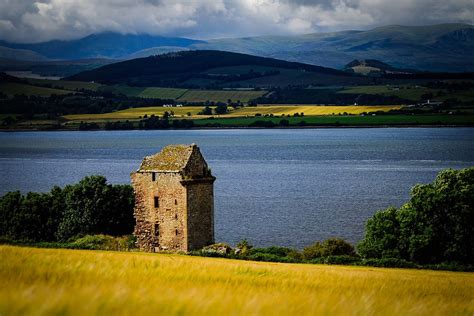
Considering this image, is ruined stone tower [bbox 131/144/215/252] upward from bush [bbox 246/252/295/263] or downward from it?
upward

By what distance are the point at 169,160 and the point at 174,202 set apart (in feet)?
8.01

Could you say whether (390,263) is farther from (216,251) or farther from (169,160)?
(169,160)

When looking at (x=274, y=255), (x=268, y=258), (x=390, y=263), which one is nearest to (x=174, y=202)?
(x=274, y=255)

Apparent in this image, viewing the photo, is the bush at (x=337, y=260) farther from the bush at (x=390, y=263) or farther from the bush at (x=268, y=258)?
the bush at (x=268, y=258)

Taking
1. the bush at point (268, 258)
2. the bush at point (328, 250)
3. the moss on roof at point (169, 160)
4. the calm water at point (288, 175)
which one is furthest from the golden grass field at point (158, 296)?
the calm water at point (288, 175)

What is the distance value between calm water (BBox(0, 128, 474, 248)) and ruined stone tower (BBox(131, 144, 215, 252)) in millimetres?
13283

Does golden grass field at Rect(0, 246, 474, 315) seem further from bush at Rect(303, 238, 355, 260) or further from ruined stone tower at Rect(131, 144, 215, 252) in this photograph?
bush at Rect(303, 238, 355, 260)

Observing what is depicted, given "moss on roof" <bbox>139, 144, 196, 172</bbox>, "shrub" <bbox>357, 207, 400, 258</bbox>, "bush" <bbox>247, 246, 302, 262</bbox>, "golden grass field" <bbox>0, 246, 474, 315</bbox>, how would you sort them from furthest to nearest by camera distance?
"shrub" <bbox>357, 207, 400, 258</bbox>, "moss on roof" <bbox>139, 144, 196, 172</bbox>, "bush" <bbox>247, 246, 302, 262</bbox>, "golden grass field" <bbox>0, 246, 474, 315</bbox>

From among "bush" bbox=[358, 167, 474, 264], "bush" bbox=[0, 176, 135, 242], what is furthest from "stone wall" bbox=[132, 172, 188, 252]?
"bush" bbox=[358, 167, 474, 264]

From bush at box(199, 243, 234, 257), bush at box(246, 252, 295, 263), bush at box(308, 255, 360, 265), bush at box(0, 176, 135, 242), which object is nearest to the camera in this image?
bush at box(246, 252, 295, 263)

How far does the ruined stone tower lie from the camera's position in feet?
138

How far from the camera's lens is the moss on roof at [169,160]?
140 feet

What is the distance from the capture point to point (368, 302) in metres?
9.91

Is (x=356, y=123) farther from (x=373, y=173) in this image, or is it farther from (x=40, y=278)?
(x=40, y=278)
